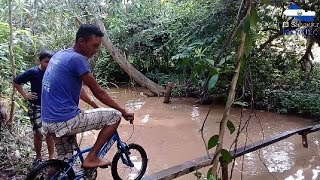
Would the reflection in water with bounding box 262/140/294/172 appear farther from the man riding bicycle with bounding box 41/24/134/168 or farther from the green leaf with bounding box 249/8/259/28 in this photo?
the green leaf with bounding box 249/8/259/28

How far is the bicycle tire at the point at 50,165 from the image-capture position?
139 inches

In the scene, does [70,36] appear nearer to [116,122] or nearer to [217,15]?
[217,15]

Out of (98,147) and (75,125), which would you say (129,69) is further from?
(75,125)

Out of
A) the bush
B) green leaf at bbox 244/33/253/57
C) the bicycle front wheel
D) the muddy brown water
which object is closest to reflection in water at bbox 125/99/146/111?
the muddy brown water

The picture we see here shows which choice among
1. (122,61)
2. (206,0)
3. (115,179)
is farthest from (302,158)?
(122,61)

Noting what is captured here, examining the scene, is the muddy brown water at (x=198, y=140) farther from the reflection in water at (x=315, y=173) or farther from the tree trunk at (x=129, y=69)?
the tree trunk at (x=129, y=69)

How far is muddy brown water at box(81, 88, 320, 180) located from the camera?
5492mm

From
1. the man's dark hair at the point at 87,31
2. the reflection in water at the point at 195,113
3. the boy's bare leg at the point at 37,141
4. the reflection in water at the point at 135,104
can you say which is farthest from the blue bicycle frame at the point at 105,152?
the reflection in water at the point at 135,104

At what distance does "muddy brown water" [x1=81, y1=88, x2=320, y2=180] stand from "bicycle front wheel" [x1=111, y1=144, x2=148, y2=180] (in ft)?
1.31

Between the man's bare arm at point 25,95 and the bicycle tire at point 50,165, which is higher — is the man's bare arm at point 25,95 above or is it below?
above

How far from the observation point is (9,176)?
4.45 m

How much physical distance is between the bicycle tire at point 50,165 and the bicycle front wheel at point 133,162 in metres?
0.67

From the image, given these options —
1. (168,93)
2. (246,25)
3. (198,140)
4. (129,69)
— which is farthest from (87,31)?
(129,69)

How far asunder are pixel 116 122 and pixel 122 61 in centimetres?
763
